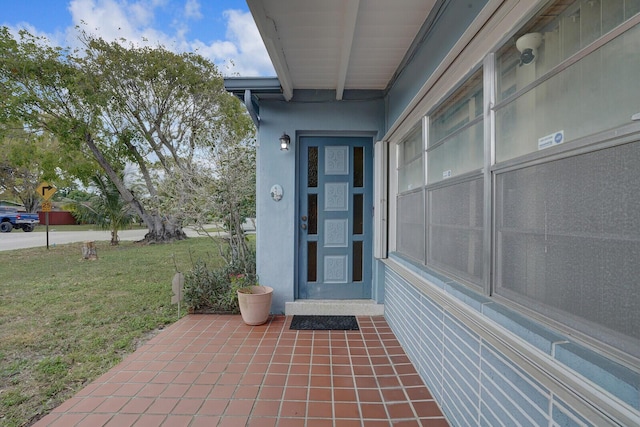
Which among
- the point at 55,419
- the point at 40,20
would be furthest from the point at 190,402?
the point at 40,20

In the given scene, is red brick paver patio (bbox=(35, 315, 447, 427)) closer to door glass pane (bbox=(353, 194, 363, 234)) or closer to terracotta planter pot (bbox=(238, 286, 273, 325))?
terracotta planter pot (bbox=(238, 286, 273, 325))

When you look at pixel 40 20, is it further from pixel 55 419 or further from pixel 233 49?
pixel 55 419

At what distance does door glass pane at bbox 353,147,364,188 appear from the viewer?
376cm

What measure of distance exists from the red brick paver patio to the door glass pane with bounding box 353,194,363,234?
3.99ft

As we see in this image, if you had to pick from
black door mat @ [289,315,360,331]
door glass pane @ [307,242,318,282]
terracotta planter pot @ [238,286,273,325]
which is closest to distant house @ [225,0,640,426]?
black door mat @ [289,315,360,331]

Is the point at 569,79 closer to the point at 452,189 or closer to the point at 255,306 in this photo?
the point at 452,189

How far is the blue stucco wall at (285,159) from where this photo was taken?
3.62m

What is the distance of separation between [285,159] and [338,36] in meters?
1.51

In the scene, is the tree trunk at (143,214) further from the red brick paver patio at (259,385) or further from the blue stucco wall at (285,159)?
the red brick paver patio at (259,385)

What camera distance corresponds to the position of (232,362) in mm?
2527

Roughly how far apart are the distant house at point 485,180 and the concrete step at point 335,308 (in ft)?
0.08

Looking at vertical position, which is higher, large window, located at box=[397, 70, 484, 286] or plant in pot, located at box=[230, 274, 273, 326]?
large window, located at box=[397, 70, 484, 286]

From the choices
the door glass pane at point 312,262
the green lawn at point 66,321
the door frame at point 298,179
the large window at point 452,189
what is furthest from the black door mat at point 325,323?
the green lawn at point 66,321

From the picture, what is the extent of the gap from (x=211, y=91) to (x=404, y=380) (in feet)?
31.9
